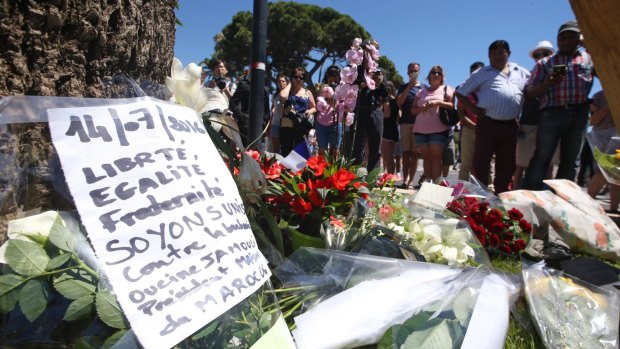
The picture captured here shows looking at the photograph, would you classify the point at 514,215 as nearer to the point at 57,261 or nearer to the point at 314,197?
the point at 314,197

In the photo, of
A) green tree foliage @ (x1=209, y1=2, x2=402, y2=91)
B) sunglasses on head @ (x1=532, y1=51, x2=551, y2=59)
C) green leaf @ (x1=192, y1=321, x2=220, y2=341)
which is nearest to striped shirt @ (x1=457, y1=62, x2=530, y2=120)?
sunglasses on head @ (x1=532, y1=51, x2=551, y2=59)

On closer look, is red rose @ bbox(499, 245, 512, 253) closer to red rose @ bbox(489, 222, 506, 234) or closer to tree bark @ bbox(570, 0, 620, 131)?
red rose @ bbox(489, 222, 506, 234)

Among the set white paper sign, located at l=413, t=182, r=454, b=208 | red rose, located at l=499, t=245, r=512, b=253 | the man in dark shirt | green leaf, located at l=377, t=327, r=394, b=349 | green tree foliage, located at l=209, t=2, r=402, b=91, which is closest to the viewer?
green leaf, located at l=377, t=327, r=394, b=349

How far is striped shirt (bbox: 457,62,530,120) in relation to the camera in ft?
11.9

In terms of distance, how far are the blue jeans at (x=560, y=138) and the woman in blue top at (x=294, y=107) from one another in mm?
2426

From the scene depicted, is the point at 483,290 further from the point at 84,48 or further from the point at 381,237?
the point at 84,48

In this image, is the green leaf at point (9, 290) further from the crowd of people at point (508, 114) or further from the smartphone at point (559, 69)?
the smartphone at point (559, 69)

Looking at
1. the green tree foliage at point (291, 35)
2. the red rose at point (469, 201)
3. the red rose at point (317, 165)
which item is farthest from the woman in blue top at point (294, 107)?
the green tree foliage at point (291, 35)

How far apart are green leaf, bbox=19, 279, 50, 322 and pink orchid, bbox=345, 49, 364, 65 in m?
1.43

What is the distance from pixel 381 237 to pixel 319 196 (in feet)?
0.77

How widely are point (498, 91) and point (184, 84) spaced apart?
10.9ft

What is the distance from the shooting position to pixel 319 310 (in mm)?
917

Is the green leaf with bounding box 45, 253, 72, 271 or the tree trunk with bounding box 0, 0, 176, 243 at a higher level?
the tree trunk with bounding box 0, 0, 176, 243

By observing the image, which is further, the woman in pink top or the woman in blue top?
the woman in blue top
